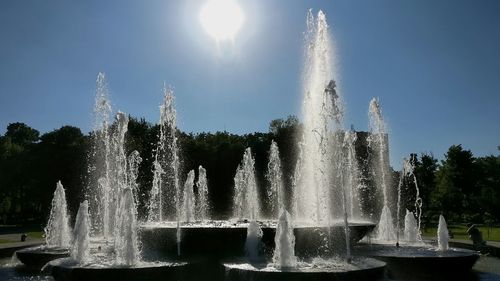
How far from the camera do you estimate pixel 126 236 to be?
1334cm

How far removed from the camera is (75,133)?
183 ft

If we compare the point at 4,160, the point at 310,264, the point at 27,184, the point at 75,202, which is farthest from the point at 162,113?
the point at 4,160

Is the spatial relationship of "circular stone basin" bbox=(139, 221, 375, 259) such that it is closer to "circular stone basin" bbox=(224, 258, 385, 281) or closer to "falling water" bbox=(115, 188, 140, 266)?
"falling water" bbox=(115, 188, 140, 266)

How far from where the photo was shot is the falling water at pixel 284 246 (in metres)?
12.4

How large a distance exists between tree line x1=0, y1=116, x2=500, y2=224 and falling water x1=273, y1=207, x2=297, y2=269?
31.8 m

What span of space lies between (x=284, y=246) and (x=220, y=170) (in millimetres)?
36304

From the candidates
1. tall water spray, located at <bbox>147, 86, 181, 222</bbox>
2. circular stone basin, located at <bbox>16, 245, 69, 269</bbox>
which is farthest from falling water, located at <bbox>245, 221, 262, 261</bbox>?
tall water spray, located at <bbox>147, 86, 181, 222</bbox>

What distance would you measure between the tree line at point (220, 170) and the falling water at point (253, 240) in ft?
99.3

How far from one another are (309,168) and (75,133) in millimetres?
36698

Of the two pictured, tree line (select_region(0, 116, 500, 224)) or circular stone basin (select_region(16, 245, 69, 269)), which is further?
tree line (select_region(0, 116, 500, 224))

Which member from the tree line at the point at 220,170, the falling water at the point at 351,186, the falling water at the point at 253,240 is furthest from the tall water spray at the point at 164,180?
the falling water at the point at 253,240

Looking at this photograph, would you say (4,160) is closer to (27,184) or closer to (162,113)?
(27,184)

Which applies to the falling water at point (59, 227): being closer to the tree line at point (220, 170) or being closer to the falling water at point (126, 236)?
the falling water at point (126, 236)

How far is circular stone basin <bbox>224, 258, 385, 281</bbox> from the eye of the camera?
1051 cm
